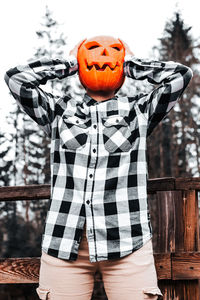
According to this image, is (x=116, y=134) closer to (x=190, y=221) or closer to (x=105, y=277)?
(x=105, y=277)

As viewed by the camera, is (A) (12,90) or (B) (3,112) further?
(B) (3,112)

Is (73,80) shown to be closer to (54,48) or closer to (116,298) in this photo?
(54,48)

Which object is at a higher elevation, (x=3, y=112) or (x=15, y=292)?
(x=3, y=112)

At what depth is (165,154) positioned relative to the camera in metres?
17.0

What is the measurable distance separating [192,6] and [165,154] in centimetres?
623

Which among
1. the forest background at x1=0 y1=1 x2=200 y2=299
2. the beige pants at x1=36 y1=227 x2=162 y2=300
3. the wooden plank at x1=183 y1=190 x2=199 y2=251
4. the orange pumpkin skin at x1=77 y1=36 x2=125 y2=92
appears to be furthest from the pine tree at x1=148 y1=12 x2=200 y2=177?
the beige pants at x1=36 y1=227 x2=162 y2=300

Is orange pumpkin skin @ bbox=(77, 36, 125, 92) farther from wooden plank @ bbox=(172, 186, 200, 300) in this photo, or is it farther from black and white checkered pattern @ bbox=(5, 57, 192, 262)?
wooden plank @ bbox=(172, 186, 200, 300)

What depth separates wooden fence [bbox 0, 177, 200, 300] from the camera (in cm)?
237

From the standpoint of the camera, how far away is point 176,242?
2412 millimetres

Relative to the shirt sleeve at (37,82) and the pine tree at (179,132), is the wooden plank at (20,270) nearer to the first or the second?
the shirt sleeve at (37,82)

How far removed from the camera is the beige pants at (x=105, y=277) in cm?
183

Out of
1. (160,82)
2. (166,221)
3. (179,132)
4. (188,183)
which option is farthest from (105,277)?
(179,132)

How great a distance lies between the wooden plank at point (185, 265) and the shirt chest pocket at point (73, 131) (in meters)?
0.95

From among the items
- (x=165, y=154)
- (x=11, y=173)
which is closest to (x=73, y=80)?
(x=11, y=173)
